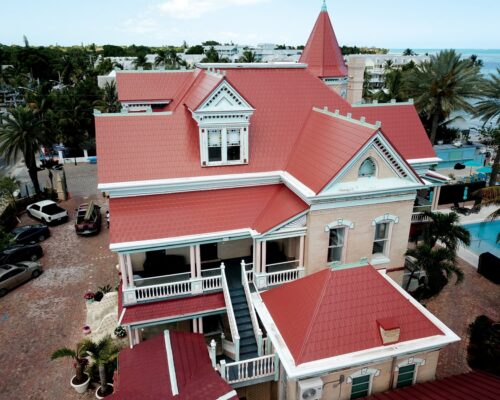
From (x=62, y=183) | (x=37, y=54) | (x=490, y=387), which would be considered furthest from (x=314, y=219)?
(x=37, y=54)

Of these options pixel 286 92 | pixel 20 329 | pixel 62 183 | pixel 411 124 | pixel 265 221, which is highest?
pixel 286 92

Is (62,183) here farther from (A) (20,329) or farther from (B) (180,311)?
(B) (180,311)

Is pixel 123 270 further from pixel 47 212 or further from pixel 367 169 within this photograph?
pixel 47 212

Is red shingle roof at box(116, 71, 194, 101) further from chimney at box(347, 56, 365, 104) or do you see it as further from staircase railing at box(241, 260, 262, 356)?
staircase railing at box(241, 260, 262, 356)

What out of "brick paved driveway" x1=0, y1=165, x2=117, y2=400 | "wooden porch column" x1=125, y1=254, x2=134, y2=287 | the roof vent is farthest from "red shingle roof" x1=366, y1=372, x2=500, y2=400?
"brick paved driveway" x1=0, y1=165, x2=117, y2=400

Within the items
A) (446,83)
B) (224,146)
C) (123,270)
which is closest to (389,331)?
(224,146)

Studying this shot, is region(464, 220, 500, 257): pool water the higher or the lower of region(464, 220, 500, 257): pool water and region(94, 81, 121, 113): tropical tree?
the lower
